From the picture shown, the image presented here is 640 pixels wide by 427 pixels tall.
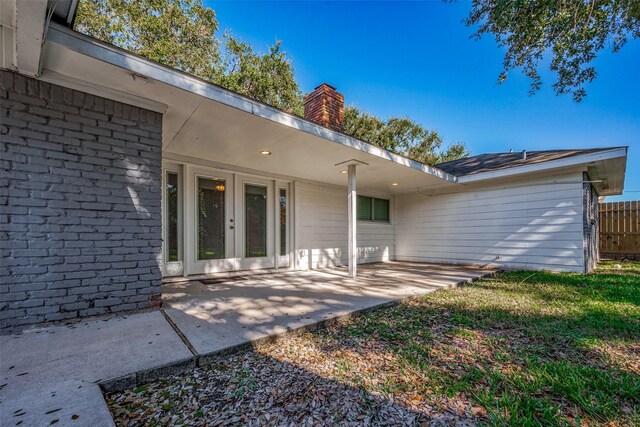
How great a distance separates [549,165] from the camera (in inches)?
215

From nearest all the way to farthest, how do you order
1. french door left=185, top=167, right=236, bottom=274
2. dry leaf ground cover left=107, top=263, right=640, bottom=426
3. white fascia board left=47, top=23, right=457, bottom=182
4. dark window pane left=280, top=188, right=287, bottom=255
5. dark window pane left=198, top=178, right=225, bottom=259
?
1. dry leaf ground cover left=107, top=263, right=640, bottom=426
2. white fascia board left=47, top=23, right=457, bottom=182
3. french door left=185, top=167, right=236, bottom=274
4. dark window pane left=198, top=178, right=225, bottom=259
5. dark window pane left=280, top=188, right=287, bottom=255

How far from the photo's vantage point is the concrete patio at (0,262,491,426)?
136cm

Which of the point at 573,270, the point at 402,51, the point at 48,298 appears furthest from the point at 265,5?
the point at 573,270

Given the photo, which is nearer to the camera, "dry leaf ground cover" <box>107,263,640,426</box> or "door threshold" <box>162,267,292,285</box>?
"dry leaf ground cover" <box>107,263,640,426</box>

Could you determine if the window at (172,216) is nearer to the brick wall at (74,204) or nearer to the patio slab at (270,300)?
the patio slab at (270,300)

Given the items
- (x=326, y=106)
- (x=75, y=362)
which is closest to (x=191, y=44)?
(x=326, y=106)

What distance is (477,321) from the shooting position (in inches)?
112

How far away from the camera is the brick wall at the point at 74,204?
232 centimetres

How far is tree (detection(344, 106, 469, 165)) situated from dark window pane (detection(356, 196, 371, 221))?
429 inches

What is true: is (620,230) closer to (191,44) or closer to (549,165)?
(549,165)

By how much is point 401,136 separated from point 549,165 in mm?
15067

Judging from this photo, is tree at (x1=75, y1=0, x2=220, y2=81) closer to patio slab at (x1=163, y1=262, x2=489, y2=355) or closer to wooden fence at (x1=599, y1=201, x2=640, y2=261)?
patio slab at (x1=163, y1=262, x2=489, y2=355)

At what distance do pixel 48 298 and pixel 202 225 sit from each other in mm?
2670

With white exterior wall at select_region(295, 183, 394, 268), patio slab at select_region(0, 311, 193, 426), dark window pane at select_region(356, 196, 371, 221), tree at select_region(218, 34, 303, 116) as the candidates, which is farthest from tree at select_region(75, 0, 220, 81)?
patio slab at select_region(0, 311, 193, 426)
